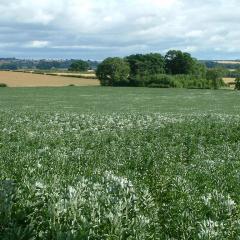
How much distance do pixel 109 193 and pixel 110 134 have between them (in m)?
15.3

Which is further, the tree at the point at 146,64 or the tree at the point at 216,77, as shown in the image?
the tree at the point at 146,64

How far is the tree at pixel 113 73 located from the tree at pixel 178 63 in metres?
23.1

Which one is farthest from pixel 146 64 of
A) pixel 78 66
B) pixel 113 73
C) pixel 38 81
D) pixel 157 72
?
pixel 78 66

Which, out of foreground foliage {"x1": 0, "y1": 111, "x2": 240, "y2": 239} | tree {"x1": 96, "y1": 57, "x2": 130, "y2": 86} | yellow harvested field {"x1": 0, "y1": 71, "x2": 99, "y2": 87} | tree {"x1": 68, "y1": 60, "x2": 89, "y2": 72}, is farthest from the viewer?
tree {"x1": 68, "y1": 60, "x2": 89, "y2": 72}

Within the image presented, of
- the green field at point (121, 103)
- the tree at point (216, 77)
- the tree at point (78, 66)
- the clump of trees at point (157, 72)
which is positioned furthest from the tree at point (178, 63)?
the green field at point (121, 103)

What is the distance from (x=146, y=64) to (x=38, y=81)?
31.0 m

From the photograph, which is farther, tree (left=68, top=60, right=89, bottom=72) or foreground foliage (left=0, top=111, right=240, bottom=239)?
tree (left=68, top=60, right=89, bottom=72)

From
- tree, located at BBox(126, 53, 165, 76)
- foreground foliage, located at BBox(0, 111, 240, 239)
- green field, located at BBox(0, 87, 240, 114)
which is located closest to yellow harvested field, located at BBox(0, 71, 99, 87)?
tree, located at BBox(126, 53, 165, 76)

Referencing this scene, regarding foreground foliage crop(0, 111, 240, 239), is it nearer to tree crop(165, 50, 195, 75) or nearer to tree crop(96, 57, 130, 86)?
tree crop(96, 57, 130, 86)

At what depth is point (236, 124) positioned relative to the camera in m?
25.5

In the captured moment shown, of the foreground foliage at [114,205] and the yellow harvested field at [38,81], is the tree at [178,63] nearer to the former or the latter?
the yellow harvested field at [38,81]

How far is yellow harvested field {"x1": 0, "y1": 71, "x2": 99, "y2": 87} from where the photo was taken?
11669 centimetres

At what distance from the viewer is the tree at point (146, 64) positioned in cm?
13662

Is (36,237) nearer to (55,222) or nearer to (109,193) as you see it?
(55,222)
